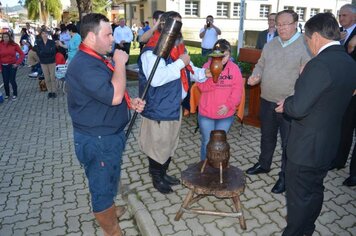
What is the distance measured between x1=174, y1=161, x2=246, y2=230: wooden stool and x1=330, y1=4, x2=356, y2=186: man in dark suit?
1.82 metres

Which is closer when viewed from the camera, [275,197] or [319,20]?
[319,20]

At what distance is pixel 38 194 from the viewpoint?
4.46 m

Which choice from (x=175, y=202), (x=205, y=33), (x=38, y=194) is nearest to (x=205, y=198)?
(x=175, y=202)

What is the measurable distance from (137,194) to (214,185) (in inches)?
51.1

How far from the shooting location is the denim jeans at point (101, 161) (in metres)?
2.90

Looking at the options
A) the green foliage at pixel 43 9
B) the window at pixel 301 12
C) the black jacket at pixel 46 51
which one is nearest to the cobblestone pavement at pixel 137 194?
the black jacket at pixel 46 51

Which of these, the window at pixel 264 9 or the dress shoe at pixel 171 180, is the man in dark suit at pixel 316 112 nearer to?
the dress shoe at pixel 171 180

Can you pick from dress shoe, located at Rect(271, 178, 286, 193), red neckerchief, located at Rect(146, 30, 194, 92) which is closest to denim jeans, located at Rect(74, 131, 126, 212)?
red neckerchief, located at Rect(146, 30, 194, 92)

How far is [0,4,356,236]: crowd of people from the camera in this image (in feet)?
8.55

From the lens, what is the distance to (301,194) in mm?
2871

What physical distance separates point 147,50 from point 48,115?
17.8 ft

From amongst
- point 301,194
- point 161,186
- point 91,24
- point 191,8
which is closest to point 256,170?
point 161,186

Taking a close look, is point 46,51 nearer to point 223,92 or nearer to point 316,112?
point 223,92

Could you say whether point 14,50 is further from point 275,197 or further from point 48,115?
point 275,197
